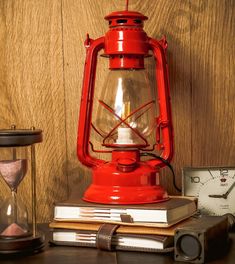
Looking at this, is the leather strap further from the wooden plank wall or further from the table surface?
the wooden plank wall

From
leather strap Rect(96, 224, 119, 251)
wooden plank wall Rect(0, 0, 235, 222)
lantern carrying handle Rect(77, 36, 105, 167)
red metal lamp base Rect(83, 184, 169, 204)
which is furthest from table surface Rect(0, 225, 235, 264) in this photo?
wooden plank wall Rect(0, 0, 235, 222)

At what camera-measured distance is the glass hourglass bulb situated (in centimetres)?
117

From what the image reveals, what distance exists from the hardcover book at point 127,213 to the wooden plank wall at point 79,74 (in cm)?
28

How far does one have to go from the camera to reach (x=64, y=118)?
1.52m

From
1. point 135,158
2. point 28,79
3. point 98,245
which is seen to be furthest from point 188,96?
point 98,245

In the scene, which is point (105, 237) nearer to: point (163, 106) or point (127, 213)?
point (127, 213)

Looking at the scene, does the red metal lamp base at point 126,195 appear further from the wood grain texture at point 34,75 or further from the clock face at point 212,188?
the wood grain texture at point 34,75

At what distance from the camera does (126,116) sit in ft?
4.32

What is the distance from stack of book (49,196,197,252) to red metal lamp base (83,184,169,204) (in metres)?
0.03

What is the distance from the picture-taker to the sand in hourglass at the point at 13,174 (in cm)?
117

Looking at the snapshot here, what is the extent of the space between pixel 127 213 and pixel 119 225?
0.03 metres

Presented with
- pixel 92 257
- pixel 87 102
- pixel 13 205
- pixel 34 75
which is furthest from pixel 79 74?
pixel 92 257

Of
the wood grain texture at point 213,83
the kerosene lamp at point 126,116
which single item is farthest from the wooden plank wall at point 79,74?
the kerosene lamp at point 126,116

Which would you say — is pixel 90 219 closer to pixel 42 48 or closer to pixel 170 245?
pixel 170 245
